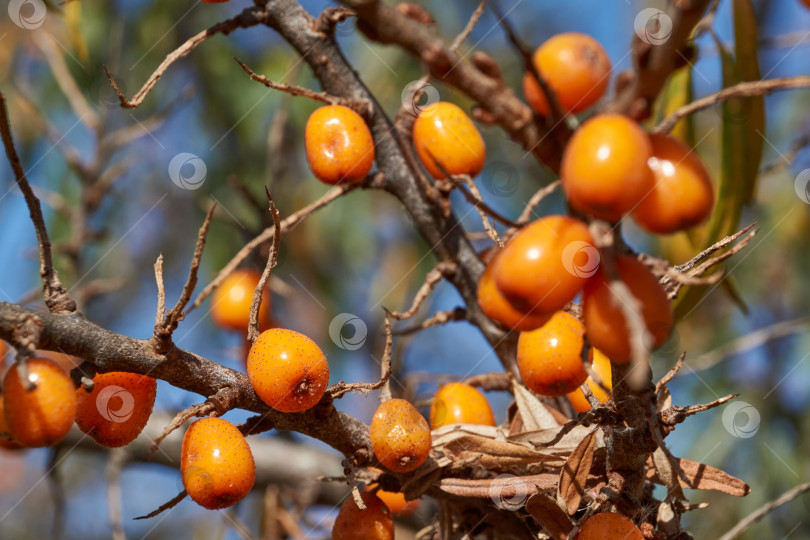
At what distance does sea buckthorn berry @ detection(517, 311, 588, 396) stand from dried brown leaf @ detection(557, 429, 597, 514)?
12 cm

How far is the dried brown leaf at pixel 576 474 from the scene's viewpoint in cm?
116

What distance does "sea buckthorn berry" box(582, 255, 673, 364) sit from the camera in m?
0.79

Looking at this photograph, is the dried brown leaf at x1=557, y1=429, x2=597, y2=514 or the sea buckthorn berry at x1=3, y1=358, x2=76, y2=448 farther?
the dried brown leaf at x1=557, y1=429, x2=597, y2=514

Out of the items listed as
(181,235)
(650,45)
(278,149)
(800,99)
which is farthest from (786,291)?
(650,45)

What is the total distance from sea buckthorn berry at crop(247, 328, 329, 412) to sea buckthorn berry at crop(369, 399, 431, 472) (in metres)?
0.13

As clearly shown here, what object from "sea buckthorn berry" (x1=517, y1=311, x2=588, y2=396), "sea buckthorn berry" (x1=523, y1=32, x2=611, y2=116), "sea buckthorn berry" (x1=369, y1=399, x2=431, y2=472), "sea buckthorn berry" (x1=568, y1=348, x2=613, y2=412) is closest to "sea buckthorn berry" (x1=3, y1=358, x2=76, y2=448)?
"sea buckthorn berry" (x1=369, y1=399, x2=431, y2=472)

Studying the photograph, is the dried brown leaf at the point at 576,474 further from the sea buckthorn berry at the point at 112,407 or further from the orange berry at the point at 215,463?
the sea buckthorn berry at the point at 112,407

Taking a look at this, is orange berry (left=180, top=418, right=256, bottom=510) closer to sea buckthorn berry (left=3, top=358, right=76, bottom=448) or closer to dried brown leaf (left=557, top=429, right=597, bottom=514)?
sea buckthorn berry (left=3, top=358, right=76, bottom=448)

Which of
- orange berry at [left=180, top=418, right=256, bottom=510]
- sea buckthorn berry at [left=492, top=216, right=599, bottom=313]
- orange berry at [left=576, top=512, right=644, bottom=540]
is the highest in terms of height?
sea buckthorn berry at [left=492, top=216, right=599, bottom=313]

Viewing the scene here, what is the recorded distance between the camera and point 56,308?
1.03 meters

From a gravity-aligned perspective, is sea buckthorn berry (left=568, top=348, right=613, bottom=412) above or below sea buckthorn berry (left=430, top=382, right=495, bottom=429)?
below

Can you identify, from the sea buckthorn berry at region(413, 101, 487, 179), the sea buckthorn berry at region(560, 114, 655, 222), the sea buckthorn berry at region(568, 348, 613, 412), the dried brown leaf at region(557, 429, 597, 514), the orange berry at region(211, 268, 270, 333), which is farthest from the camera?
the orange berry at region(211, 268, 270, 333)

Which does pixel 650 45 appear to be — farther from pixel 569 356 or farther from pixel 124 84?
pixel 124 84

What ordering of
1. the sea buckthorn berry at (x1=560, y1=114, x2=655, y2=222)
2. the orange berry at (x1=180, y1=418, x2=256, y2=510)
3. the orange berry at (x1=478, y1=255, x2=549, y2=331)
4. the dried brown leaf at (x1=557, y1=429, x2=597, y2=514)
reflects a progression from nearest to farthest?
the sea buckthorn berry at (x1=560, y1=114, x2=655, y2=222) → the orange berry at (x1=478, y1=255, x2=549, y2=331) → the orange berry at (x1=180, y1=418, x2=256, y2=510) → the dried brown leaf at (x1=557, y1=429, x2=597, y2=514)
